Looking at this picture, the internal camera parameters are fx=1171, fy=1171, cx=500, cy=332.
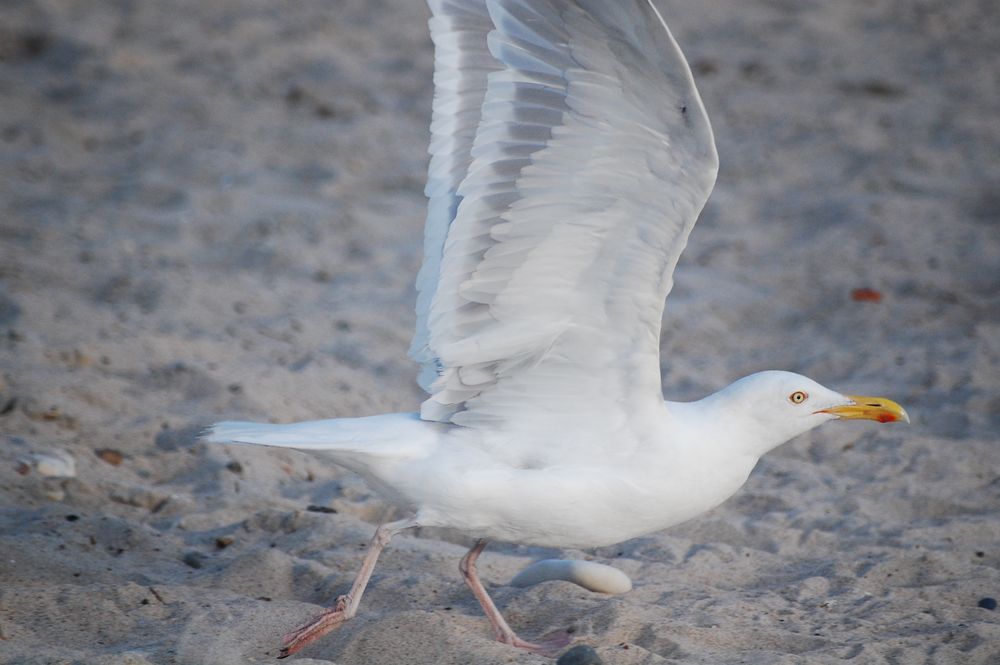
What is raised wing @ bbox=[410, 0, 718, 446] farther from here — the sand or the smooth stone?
the smooth stone

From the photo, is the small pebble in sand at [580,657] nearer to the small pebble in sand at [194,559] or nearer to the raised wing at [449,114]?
the raised wing at [449,114]

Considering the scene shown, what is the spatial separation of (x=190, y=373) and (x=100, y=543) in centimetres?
130

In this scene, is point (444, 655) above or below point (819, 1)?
below

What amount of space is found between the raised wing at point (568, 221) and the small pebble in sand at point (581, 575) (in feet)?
1.78

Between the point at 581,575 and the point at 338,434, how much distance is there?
0.93 m

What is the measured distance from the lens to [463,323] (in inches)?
134

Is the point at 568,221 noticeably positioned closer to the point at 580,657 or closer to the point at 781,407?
the point at 781,407

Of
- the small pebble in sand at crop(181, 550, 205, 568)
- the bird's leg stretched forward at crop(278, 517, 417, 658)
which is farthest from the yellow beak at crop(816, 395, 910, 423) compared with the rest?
the small pebble in sand at crop(181, 550, 205, 568)

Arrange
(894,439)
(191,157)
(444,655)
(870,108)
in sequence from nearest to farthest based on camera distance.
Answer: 1. (444,655)
2. (894,439)
3. (191,157)
4. (870,108)

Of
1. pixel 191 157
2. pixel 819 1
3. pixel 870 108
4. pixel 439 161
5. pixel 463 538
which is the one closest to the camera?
pixel 439 161

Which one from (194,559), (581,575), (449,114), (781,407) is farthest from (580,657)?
(449,114)

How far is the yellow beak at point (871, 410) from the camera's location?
365cm

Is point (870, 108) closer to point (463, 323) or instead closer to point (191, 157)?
point (191, 157)

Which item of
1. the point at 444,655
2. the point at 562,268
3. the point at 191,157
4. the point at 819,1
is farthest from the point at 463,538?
the point at 819,1
